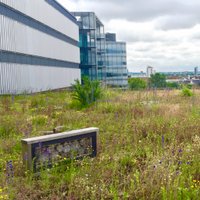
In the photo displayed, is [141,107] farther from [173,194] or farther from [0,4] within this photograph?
[0,4]

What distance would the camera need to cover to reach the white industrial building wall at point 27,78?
17.7m

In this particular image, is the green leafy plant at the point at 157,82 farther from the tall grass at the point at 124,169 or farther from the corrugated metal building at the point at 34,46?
the corrugated metal building at the point at 34,46

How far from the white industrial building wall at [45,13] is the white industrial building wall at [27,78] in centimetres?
512

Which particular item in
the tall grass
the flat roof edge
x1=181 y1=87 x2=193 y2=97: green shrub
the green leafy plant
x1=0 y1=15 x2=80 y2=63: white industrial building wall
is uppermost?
the flat roof edge

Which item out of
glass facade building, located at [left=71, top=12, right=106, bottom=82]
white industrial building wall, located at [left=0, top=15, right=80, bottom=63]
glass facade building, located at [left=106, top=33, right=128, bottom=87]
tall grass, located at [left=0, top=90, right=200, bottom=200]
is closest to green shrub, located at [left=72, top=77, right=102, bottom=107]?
tall grass, located at [left=0, top=90, right=200, bottom=200]

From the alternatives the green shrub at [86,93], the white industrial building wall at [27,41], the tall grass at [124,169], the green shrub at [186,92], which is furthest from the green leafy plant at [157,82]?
the white industrial building wall at [27,41]

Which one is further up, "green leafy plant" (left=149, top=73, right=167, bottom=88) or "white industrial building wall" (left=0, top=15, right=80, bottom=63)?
"white industrial building wall" (left=0, top=15, right=80, bottom=63)

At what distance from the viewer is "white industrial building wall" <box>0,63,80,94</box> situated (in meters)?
17.7

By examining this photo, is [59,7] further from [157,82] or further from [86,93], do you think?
[86,93]

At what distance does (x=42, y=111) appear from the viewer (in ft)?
29.8

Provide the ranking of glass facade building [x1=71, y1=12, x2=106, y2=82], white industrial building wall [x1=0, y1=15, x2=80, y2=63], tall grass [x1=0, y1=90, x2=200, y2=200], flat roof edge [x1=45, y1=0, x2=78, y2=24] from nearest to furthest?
1. tall grass [x1=0, y1=90, x2=200, y2=200]
2. white industrial building wall [x1=0, y1=15, x2=80, y2=63]
3. flat roof edge [x1=45, y1=0, x2=78, y2=24]
4. glass facade building [x1=71, y1=12, x2=106, y2=82]

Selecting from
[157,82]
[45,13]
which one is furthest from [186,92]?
[45,13]

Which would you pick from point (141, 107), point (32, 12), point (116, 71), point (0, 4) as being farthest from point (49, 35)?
point (116, 71)

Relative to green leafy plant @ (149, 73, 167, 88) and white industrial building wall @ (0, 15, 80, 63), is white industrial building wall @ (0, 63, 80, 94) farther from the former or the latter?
green leafy plant @ (149, 73, 167, 88)
